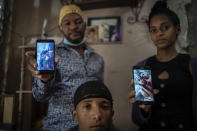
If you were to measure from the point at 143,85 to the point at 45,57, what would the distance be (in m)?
0.35

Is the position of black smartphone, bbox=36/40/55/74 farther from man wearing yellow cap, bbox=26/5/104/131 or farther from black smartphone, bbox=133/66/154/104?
black smartphone, bbox=133/66/154/104

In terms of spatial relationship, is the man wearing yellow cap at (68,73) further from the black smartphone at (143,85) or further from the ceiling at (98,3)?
the black smartphone at (143,85)

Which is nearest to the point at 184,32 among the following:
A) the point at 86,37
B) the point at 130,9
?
the point at 130,9

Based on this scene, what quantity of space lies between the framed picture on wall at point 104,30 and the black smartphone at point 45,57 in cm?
27

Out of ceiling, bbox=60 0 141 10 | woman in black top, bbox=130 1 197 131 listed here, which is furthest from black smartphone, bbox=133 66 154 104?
ceiling, bbox=60 0 141 10

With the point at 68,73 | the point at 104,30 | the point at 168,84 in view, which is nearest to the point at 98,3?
the point at 104,30

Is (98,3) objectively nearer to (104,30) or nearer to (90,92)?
(104,30)

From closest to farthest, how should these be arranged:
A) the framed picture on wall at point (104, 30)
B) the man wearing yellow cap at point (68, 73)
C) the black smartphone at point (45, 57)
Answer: the black smartphone at point (45, 57), the man wearing yellow cap at point (68, 73), the framed picture on wall at point (104, 30)

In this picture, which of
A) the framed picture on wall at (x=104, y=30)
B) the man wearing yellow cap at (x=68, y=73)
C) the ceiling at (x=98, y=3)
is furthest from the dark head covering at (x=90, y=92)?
the ceiling at (x=98, y=3)

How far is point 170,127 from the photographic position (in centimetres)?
57

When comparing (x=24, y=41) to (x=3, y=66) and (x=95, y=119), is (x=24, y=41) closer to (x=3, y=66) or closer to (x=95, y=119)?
(x=3, y=66)

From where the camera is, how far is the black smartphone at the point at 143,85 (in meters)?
0.53

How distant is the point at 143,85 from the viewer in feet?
1.79

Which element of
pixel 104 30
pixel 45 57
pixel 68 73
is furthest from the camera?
pixel 104 30
